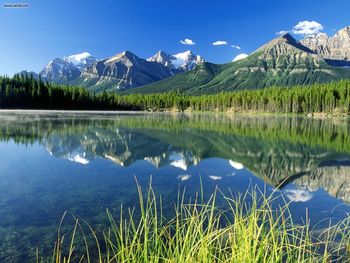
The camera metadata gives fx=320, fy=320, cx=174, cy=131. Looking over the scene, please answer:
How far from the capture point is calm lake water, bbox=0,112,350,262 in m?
13.6

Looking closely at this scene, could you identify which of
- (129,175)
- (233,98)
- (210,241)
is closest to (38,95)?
(233,98)

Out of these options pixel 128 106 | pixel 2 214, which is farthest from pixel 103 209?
pixel 128 106

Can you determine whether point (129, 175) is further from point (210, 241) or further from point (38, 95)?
point (38, 95)

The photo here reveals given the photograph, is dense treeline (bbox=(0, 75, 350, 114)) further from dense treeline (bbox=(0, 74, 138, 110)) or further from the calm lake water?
the calm lake water

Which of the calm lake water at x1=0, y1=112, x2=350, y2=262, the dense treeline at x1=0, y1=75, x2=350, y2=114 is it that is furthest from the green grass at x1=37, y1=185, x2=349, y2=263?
the dense treeline at x1=0, y1=75, x2=350, y2=114

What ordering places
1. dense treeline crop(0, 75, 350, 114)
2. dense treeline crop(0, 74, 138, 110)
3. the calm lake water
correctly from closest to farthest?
the calm lake water, dense treeline crop(0, 74, 138, 110), dense treeline crop(0, 75, 350, 114)

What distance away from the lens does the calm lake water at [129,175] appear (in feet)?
44.5

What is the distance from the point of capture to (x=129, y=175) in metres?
22.9

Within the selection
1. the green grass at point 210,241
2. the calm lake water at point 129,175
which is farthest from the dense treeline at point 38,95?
the green grass at point 210,241

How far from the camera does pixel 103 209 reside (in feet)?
48.4

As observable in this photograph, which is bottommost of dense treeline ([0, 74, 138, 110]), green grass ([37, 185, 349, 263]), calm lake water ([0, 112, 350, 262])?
calm lake water ([0, 112, 350, 262])

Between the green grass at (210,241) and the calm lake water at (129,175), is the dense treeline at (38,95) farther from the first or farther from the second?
the green grass at (210,241)

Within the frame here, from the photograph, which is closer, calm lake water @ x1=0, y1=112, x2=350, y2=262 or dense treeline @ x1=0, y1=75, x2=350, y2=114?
calm lake water @ x1=0, y1=112, x2=350, y2=262

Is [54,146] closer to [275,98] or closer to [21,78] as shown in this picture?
[21,78]
